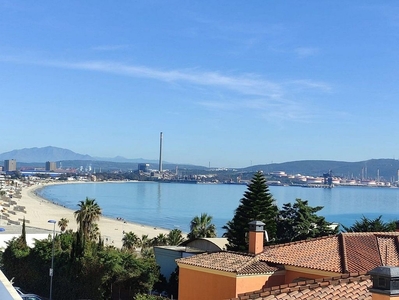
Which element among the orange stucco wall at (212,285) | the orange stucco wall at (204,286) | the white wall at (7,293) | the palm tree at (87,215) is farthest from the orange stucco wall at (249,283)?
the palm tree at (87,215)

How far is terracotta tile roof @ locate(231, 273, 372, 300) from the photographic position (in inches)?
374

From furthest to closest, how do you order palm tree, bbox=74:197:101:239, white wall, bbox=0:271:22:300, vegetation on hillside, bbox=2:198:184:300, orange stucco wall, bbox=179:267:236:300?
palm tree, bbox=74:197:101:239
vegetation on hillside, bbox=2:198:184:300
orange stucco wall, bbox=179:267:236:300
white wall, bbox=0:271:22:300

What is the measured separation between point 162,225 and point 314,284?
260 ft

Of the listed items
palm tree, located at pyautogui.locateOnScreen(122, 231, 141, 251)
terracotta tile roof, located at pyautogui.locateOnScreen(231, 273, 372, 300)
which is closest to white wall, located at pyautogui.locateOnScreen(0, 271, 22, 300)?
terracotta tile roof, located at pyautogui.locateOnScreen(231, 273, 372, 300)

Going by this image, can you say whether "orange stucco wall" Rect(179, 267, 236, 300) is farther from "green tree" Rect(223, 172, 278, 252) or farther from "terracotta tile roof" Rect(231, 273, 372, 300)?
"green tree" Rect(223, 172, 278, 252)

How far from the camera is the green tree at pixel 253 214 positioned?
2742 cm

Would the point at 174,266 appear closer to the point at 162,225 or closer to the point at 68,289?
the point at 68,289

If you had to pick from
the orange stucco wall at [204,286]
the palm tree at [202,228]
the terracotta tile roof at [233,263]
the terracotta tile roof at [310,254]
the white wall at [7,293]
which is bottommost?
the palm tree at [202,228]

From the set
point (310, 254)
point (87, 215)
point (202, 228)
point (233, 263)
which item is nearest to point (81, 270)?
point (87, 215)

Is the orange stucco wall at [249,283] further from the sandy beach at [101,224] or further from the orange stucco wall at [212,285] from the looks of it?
the sandy beach at [101,224]

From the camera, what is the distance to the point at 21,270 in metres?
28.1

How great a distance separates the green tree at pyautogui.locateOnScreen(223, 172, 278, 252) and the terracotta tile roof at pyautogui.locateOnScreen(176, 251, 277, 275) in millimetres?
10574

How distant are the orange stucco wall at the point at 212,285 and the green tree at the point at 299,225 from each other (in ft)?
45.0

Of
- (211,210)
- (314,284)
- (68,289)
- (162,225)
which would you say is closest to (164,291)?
(68,289)
